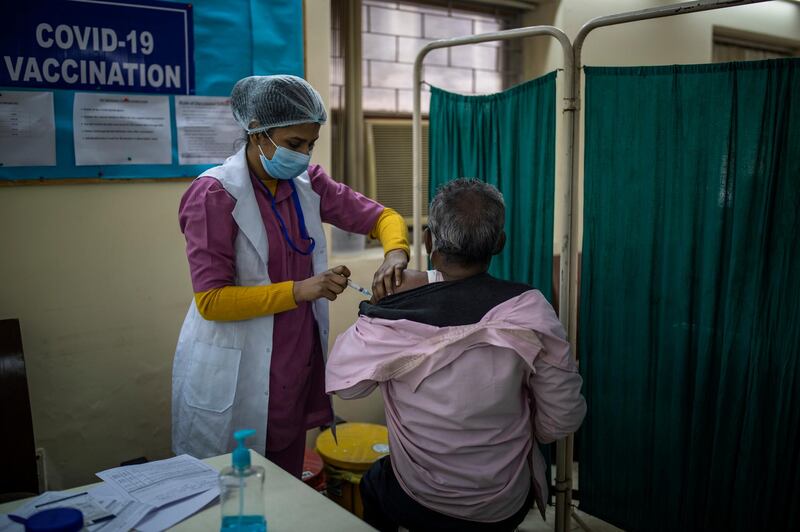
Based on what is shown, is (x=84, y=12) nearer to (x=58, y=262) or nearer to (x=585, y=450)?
(x=58, y=262)

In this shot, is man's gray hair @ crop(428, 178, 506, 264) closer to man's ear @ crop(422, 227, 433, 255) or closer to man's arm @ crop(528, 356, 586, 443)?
man's ear @ crop(422, 227, 433, 255)

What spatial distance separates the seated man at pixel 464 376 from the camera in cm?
144

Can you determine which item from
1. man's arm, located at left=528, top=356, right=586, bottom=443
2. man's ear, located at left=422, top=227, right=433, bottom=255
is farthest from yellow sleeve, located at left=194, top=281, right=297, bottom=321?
man's arm, located at left=528, top=356, right=586, bottom=443

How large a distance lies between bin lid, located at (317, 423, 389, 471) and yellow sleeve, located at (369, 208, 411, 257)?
0.92 m

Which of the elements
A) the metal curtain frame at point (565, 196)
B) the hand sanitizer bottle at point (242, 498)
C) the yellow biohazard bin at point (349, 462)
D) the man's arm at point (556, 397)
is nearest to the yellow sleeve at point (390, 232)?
the metal curtain frame at point (565, 196)

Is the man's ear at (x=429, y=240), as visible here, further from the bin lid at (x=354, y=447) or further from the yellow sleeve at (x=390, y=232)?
the bin lid at (x=354, y=447)

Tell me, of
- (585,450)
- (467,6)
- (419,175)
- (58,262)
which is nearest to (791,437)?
(585,450)

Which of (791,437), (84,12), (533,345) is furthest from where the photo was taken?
(84,12)

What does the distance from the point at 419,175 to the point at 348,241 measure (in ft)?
2.90

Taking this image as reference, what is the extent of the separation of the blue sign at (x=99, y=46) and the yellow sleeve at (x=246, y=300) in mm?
1148

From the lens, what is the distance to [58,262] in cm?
247

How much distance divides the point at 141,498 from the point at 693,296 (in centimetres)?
155

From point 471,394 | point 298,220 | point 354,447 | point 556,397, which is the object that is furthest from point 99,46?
point 556,397

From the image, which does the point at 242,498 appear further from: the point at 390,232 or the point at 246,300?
the point at 390,232
